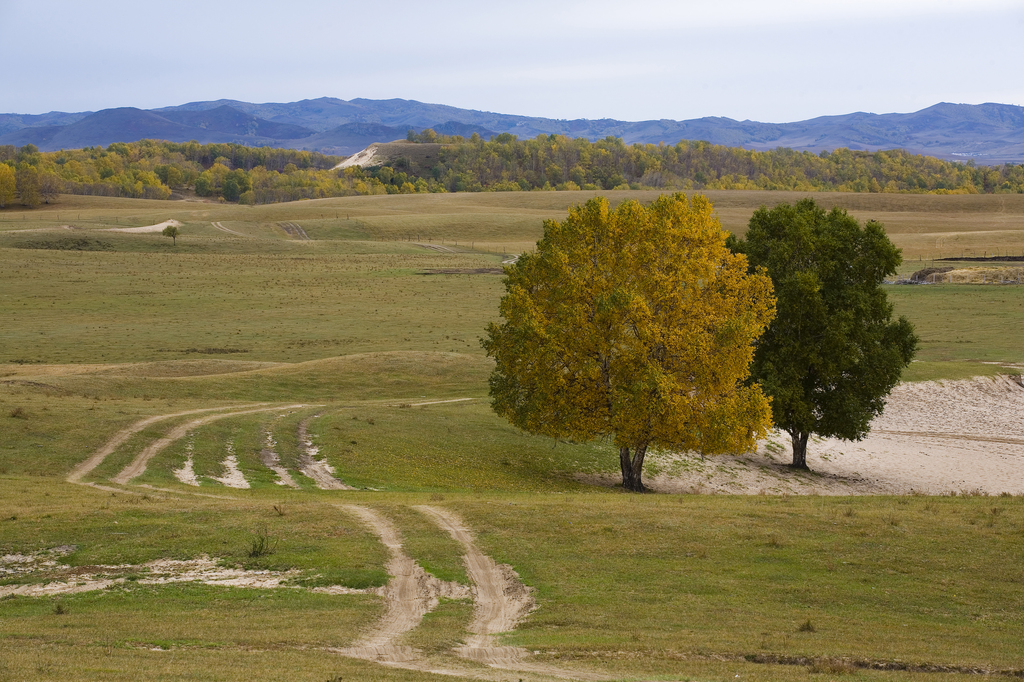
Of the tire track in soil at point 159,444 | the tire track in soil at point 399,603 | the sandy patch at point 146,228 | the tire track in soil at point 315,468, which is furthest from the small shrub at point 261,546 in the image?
the sandy patch at point 146,228

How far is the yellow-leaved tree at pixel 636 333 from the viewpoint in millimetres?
30375

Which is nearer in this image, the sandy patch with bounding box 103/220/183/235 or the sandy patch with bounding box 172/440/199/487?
the sandy patch with bounding box 172/440/199/487

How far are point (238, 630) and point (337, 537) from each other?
556 centimetres

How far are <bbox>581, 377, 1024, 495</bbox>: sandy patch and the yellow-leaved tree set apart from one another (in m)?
4.02

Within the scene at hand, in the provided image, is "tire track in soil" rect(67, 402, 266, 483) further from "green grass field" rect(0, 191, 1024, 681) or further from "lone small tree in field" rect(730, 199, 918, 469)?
"lone small tree in field" rect(730, 199, 918, 469)

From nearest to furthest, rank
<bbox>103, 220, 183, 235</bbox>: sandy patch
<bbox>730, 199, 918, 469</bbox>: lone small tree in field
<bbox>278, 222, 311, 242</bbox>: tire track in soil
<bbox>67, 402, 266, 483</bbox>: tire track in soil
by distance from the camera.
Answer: <bbox>67, 402, 266, 483</bbox>: tire track in soil
<bbox>730, 199, 918, 469</bbox>: lone small tree in field
<bbox>103, 220, 183, 235</bbox>: sandy patch
<bbox>278, 222, 311, 242</bbox>: tire track in soil

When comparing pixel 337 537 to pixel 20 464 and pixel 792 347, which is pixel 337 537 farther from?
pixel 792 347

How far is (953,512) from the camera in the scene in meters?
22.9

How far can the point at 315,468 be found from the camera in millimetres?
30906

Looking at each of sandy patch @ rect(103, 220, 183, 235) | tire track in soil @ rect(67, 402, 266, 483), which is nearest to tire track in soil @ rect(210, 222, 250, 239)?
sandy patch @ rect(103, 220, 183, 235)

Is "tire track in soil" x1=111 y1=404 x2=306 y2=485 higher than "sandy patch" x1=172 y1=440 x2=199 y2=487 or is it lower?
higher

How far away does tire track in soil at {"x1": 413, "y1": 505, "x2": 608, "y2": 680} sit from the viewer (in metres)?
13.6

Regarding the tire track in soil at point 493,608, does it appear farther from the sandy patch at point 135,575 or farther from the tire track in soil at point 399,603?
the sandy patch at point 135,575

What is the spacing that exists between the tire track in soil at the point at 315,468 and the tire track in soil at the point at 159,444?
3689 millimetres
